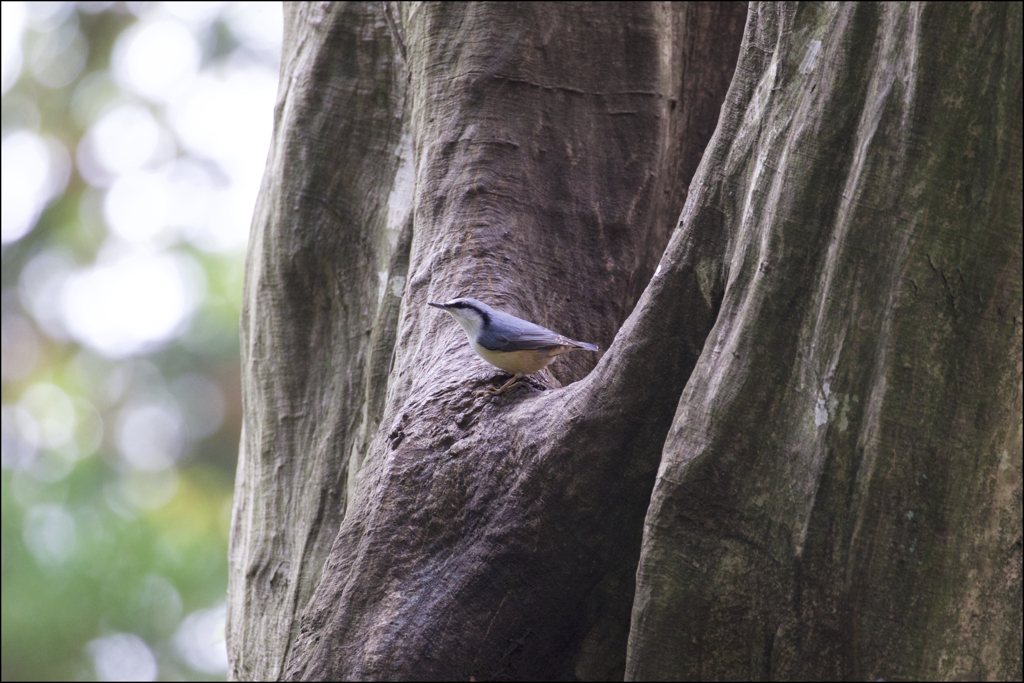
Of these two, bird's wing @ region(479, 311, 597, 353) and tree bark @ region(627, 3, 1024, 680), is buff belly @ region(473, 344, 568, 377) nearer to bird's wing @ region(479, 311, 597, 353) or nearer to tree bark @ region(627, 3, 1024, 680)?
bird's wing @ region(479, 311, 597, 353)

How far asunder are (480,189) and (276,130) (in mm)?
1274

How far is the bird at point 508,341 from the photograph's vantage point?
2.74 meters

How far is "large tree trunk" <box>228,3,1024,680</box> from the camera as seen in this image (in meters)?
1.86

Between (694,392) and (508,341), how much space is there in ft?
2.66

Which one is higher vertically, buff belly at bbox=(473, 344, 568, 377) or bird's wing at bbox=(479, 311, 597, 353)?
bird's wing at bbox=(479, 311, 597, 353)

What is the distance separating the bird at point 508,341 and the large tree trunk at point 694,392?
A: 0.27 ft

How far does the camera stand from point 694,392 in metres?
2.06

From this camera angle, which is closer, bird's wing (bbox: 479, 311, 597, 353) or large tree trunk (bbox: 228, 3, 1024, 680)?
large tree trunk (bbox: 228, 3, 1024, 680)

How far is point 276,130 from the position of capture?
13.5 ft

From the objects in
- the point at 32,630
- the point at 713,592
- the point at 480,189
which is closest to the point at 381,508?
the point at 713,592

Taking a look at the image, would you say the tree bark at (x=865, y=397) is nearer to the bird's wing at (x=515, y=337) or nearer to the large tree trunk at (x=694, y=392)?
the large tree trunk at (x=694, y=392)

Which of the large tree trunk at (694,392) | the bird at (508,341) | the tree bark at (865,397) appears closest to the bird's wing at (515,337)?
the bird at (508,341)

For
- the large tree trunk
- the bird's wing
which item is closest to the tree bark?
the large tree trunk

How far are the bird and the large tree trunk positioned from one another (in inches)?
3.3
